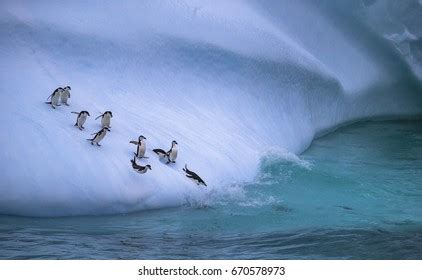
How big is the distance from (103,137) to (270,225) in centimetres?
161

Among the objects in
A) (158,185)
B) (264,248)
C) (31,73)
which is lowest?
(264,248)

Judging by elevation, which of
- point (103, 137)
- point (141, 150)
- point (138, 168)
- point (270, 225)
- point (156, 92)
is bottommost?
point (270, 225)

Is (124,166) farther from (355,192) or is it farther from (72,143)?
(355,192)

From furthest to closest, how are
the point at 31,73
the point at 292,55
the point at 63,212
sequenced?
the point at 292,55
the point at 31,73
the point at 63,212

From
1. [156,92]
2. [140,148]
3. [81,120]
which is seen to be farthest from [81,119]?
[156,92]

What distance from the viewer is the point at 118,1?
28.6ft

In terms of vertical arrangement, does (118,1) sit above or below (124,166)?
above

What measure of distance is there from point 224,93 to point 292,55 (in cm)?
139

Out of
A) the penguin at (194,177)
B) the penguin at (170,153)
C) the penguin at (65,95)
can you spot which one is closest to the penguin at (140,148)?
the penguin at (170,153)

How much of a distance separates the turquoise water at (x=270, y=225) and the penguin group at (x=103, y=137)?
13.6 inches

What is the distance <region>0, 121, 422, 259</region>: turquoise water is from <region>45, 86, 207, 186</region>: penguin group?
0.35m

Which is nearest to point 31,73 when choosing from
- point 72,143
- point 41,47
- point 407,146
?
point 41,47

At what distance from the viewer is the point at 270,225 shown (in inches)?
269

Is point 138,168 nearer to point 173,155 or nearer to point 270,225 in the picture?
point 173,155
